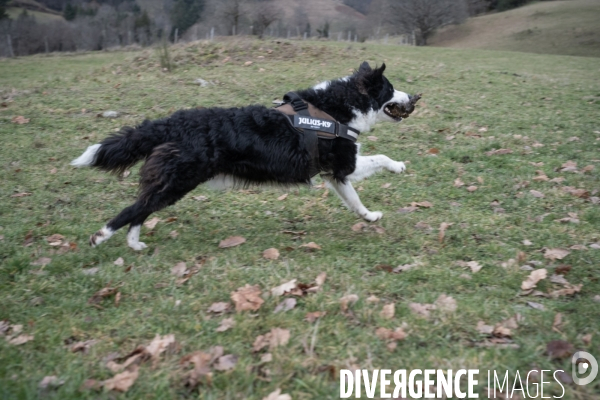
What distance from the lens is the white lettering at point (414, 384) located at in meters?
2.67

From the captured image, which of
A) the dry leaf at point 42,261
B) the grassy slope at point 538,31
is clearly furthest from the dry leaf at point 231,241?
the grassy slope at point 538,31

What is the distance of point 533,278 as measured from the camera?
385 cm

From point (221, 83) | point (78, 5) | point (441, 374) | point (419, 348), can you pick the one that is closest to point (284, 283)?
point (419, 348)

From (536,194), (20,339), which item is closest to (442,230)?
(536,194)

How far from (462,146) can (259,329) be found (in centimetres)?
562

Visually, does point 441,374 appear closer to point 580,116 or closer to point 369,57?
point 580,116

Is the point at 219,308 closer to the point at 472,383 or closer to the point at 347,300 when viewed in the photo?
the point at 347,300

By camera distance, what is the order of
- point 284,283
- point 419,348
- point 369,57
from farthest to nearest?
1. point 369,57
2. point 284,283
3. point 419,348

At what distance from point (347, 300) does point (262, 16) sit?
25894 millimetres

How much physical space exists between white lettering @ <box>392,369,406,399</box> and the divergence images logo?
96 cm

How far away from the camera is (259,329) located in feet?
10.7

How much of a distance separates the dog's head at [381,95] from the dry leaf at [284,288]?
248cm

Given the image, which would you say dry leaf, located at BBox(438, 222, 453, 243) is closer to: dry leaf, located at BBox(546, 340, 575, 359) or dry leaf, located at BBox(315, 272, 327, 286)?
dry leaf, located at BBox(315, 272, 327, 286)

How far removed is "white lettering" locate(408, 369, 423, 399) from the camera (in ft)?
8.77
